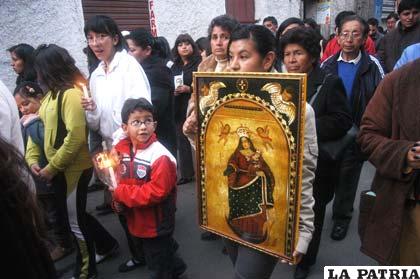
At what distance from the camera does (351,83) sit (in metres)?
3.25

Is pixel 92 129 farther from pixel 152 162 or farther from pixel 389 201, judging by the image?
pixel 389 201

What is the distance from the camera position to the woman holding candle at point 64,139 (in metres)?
2.58

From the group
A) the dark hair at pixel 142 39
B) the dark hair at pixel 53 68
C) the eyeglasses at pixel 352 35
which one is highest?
the dark hair at pixel 142 39

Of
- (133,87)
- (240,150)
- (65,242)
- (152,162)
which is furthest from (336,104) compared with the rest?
→ (65,242)

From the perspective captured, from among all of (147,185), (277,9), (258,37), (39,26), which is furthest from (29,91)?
(277,9)

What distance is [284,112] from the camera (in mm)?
1456

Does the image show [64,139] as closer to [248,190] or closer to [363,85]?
[248,190]

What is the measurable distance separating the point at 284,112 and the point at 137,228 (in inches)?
56.8

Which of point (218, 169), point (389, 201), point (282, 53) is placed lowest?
point (389, 201)

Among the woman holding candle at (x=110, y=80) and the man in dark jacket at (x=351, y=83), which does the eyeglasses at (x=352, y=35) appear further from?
the woman holding candle at (x=110, y=80)

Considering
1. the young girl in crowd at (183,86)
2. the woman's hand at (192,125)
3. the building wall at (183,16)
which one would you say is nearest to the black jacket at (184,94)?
the young girl in crowd at (183,86)

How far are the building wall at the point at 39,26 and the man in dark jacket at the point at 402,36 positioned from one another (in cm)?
469

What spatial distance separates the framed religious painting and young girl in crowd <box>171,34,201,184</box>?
110 inches

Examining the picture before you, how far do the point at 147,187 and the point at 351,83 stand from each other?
2023mm
